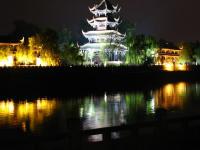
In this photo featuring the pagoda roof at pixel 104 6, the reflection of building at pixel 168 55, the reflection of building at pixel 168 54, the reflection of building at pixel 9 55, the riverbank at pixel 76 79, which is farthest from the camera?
the reflection of building at pixel 168 54

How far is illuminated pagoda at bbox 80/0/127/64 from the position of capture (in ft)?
295

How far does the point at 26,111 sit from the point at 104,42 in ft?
176

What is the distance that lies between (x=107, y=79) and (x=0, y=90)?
23280mm

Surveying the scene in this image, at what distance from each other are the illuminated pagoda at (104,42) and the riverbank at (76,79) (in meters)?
9.95

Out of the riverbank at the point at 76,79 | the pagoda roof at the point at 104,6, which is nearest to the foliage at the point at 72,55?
the riverbank at the point at 76,79

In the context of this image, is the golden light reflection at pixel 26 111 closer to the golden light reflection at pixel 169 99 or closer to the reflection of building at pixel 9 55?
the golden light reflection at pixel 169 99

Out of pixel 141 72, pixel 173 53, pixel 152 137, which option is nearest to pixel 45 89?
pixel 141 72

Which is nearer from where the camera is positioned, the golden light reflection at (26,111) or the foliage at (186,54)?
the golden light reflection at (26,111)

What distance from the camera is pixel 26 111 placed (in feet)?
128

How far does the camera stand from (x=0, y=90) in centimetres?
5622

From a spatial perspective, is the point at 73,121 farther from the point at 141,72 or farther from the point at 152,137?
the point at 141,72

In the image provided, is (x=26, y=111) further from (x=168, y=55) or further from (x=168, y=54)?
(x=168, y=54)

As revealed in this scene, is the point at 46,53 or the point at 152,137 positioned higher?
the point at 46,53

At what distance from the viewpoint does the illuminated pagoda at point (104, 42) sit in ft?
295
